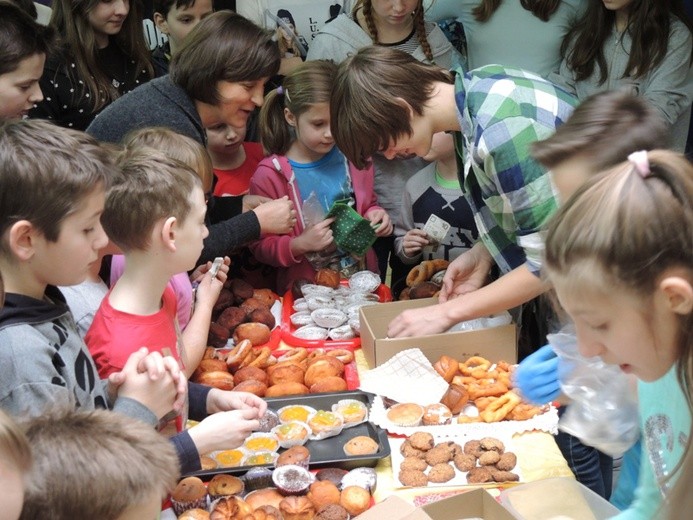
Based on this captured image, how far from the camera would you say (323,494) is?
1.85 metres

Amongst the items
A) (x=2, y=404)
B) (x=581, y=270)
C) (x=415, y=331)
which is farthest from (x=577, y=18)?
(x=2, y=404)

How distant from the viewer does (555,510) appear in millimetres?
1772

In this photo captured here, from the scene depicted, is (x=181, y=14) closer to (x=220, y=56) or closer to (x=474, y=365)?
(x=220, y=56)

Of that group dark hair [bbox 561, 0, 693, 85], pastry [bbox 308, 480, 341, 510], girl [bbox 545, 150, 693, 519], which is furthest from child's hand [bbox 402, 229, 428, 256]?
girl [bbox 545, 150, 693, 519]

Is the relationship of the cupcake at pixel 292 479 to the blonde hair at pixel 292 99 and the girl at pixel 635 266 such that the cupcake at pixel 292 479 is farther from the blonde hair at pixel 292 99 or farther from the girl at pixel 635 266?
the blonde hair at pixel 292 99

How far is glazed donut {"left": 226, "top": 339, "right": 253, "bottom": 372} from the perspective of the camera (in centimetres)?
249

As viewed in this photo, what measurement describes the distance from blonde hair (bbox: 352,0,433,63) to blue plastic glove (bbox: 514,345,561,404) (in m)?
2.24

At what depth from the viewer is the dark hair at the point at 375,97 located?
7.70 feet

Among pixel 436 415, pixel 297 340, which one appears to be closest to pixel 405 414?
pixel 436 415

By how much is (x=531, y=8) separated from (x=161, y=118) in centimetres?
199

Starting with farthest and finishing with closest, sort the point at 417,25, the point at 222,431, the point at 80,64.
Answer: the point at 417,25 → the point at 80,64 → the point at 222,431

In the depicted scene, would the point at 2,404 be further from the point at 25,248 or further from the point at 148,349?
the point at 148,349

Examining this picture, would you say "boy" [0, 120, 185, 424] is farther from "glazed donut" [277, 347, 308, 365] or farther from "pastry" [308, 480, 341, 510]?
"glazed donut" [277, 347, 308, 365]

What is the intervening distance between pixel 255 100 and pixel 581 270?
1.84m
